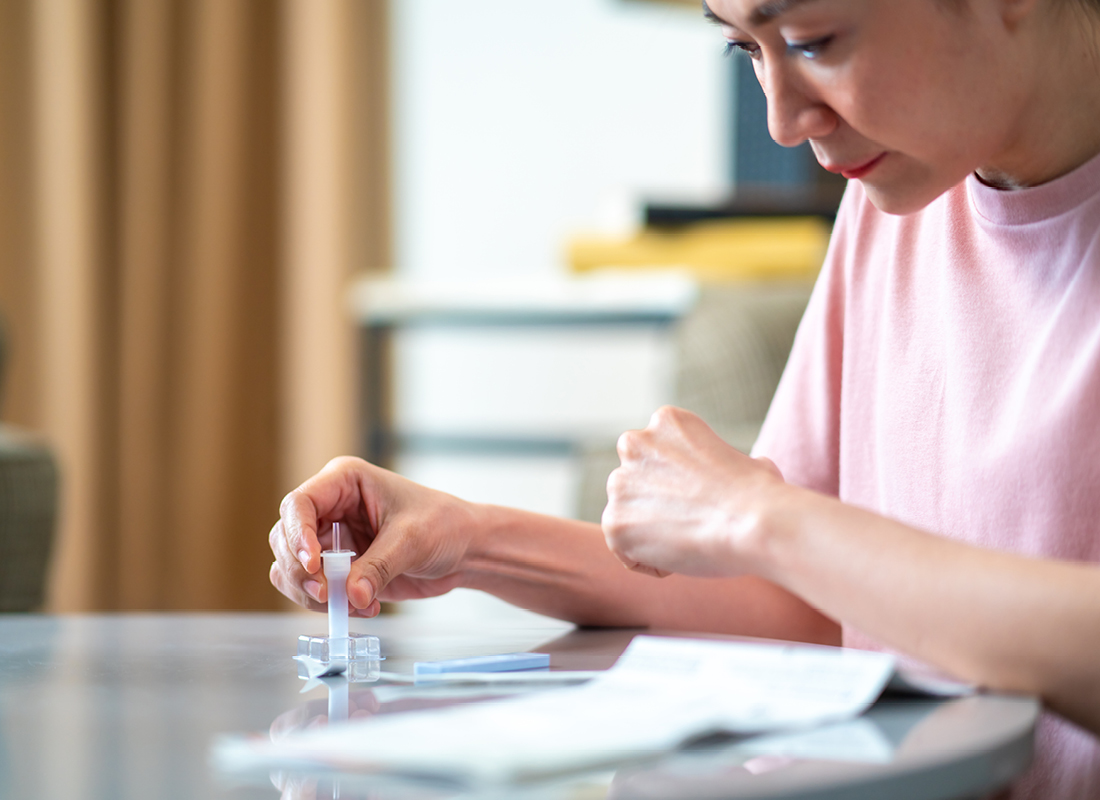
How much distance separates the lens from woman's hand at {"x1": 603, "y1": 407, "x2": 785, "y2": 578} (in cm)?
66

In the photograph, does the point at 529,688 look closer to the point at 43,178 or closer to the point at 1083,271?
the point at 1083,271

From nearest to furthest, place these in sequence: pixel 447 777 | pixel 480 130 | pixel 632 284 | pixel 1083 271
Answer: pixel 447 777 → pixel 1083 271 → pixel 632 284 → pixel 480 130

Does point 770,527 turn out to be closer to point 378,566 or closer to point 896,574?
point 896,574

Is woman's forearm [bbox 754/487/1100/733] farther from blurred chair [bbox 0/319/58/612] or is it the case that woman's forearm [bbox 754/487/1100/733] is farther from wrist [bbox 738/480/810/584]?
blurred chair [bbox 0/319/58/612]

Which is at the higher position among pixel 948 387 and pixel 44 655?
pixel 948 387

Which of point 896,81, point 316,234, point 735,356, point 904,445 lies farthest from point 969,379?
point 316,234

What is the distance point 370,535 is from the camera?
89 centimetres

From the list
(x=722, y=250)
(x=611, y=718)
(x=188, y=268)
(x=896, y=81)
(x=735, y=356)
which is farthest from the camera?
(x=188, y=268)

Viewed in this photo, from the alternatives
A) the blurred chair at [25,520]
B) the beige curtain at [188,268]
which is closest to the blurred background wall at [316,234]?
the beige curtain at [188,268]

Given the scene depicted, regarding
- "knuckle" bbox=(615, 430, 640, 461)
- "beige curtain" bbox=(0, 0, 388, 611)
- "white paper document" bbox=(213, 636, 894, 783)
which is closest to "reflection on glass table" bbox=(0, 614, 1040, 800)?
"white paper document" bbox=(213, 636, 894, 783)

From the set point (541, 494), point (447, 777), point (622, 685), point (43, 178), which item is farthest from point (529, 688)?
point (541, 494)

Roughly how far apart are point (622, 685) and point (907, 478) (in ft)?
1.22

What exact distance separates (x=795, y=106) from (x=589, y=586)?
0.34 m

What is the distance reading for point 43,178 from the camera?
8.97 feet
